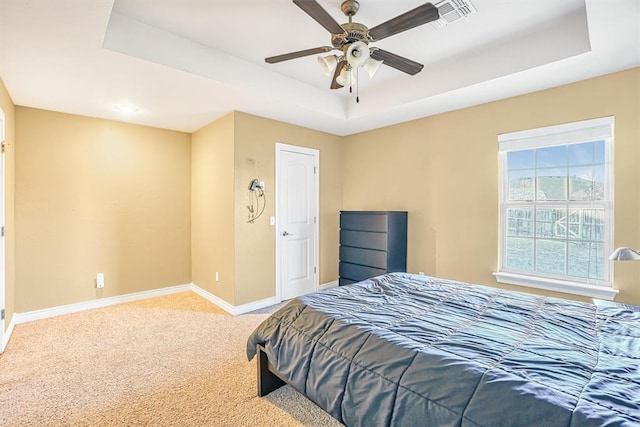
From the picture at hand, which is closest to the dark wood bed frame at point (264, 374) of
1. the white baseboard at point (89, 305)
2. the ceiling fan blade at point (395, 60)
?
the ceiling fan blade at point (395, 60)

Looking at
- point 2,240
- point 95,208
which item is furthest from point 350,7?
point 95,208

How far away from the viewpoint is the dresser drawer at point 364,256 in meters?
3.90

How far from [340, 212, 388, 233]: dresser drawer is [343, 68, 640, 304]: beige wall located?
0.47 meters

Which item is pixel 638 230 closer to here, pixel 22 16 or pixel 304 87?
pixel 304 87

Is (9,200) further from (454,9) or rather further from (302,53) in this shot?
(454,9)

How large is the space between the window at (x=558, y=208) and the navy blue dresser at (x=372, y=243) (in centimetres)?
114

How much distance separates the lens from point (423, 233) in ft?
13.0

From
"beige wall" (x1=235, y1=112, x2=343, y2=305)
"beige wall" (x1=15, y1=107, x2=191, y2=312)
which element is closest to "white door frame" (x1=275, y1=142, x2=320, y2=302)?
"beige wall" (x1=235, y1=112, x2=343, y2=305)

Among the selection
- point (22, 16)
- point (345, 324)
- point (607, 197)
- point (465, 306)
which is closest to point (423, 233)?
point (607, 197)

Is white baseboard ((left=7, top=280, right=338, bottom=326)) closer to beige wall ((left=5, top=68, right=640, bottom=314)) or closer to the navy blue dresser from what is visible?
beige wall ((left=5, top=68, right=640, bottom=314))

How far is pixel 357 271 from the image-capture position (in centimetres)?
418

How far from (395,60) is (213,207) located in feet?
9.43

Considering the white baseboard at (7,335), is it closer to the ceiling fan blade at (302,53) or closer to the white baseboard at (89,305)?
the white baseboard at (89,305)

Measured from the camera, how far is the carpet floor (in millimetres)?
1868
